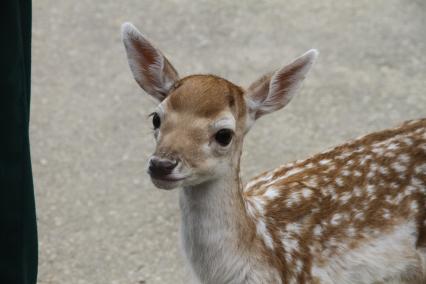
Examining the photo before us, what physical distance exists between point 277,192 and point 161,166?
890 mm

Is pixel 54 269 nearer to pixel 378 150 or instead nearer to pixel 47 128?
pixel 47 128

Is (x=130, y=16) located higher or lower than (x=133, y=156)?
higher

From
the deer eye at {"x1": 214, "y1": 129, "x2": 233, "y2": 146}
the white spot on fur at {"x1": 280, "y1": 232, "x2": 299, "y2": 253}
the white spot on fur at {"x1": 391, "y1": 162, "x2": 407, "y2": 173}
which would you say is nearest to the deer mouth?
the deer eye at {"x1": 214, "y1": 129, "x2": 233, "y2": 146}

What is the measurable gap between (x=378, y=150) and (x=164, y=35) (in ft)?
9.71

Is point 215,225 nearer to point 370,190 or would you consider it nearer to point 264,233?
point 264,233

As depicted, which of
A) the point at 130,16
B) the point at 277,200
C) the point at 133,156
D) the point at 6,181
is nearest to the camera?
the point at 6,181

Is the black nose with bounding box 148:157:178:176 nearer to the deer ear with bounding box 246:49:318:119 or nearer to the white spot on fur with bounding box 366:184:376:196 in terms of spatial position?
the deer ear with bounding box 246:49:318:119

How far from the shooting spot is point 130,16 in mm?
6711

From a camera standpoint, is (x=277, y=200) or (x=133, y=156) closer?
(x=277, y=200)

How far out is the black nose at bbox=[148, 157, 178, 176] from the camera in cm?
303

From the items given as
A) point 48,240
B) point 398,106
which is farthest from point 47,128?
point 398,106

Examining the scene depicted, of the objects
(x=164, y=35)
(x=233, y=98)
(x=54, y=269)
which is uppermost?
(x=164, y=35)

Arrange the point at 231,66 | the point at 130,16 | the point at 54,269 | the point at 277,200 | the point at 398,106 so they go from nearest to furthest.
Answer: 1. the point at 277,200
2. the point at 54,269
3. the point at 398,106
4. the point at 231,66
5. the point at 130,16

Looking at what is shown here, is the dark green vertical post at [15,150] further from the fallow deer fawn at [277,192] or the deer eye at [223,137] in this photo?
the deer eye at [223,137]
